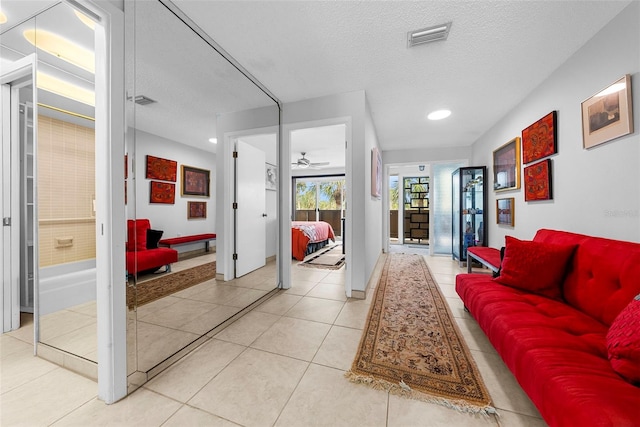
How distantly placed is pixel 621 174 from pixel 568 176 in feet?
1.75

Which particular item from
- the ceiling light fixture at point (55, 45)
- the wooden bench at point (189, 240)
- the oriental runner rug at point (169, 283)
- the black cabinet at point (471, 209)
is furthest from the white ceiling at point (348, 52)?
the black cabinet at point (471, 209)

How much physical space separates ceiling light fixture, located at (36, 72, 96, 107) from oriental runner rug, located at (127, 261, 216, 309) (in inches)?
55.2

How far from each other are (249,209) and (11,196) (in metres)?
2.15

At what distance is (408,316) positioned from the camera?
220 cm

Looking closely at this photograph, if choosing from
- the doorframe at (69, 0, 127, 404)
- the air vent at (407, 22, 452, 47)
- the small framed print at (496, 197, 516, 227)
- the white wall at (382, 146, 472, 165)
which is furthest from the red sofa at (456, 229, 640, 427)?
the white wall at (382, 146, 472, 165)

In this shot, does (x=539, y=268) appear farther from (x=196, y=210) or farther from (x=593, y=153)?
(x=196, y=210)

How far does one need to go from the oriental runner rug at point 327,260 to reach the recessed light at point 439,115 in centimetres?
286

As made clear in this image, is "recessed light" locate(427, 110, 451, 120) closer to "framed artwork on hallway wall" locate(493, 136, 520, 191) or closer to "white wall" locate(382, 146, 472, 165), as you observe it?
"framed artwork on hallway wall" locate(493, 136, 520, 191)

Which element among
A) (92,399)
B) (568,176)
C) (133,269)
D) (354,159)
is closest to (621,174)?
(568,176)

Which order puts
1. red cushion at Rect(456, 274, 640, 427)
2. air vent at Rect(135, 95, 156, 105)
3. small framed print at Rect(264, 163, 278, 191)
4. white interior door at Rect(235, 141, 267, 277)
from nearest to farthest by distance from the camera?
1. red cushion at Rect(456, 274, 640, 427)
2. air vent at Rect(135, 95, 156, 105)
3. white interior door at Rect(235, 141, 267, 277)
4. small framed print at Rect(264, 163, 278, 191)

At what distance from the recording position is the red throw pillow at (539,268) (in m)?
1.65

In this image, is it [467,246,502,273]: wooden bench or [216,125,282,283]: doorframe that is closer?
[467,246,502,273]: wooden bench

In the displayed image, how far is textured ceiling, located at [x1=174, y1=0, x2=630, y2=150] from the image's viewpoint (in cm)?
156

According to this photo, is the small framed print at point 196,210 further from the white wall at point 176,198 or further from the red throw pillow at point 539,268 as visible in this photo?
the red throw pillow at point 539,268
